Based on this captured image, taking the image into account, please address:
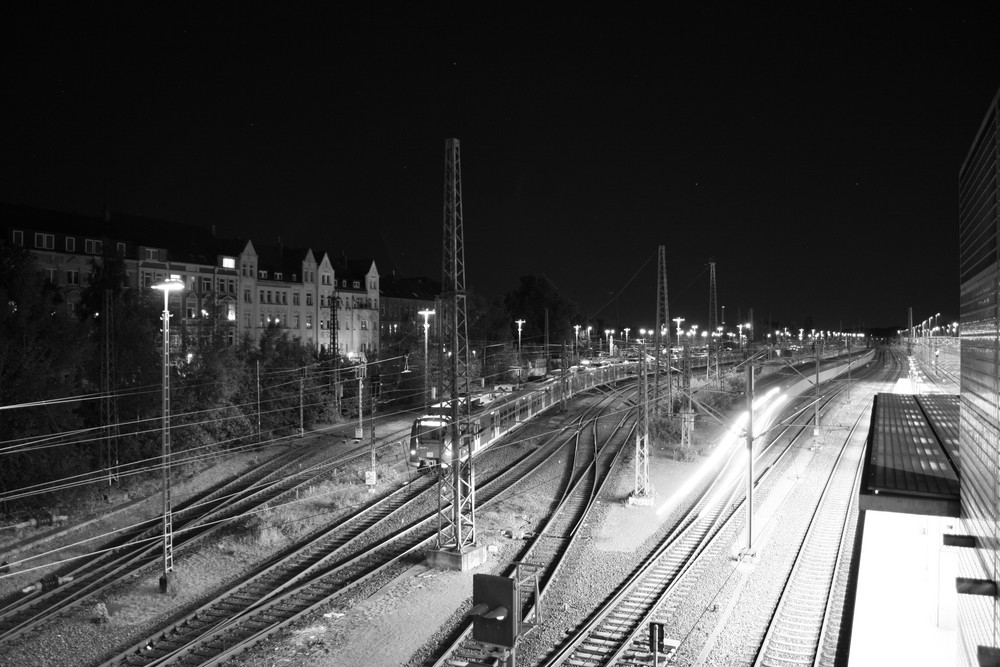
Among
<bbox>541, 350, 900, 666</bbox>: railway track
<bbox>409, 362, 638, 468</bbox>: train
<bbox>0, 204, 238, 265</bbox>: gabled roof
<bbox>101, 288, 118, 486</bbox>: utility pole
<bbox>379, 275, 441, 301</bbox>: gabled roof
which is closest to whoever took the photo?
<bbox>541, 350, 900, 666</bbox>: railway track

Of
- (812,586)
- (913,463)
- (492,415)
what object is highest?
(913,463)

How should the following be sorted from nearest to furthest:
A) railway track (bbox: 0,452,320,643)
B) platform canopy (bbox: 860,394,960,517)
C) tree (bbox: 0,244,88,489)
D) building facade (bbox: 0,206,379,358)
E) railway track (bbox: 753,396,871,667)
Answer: platform canopy (bbox: 860,394,960,517) < railway track (bbox: 753,396,871,667) < railway track (bbox: 0,452,320,643) < tree (bbox: 0,244,88,489) < building facade (bbox: 0,206,379,358)

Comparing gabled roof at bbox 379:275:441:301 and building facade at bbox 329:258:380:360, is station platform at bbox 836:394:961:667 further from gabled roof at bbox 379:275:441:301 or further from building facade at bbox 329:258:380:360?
gabled roof at bbox 379:275:441:301

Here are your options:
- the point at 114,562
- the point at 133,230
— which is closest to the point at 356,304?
the point at 133,230

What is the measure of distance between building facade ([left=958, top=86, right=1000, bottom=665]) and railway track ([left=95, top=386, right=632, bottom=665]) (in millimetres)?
9948

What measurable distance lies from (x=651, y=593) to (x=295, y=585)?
6.93 metres

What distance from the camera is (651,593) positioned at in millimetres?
14008

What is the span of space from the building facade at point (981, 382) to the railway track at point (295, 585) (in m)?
9.95

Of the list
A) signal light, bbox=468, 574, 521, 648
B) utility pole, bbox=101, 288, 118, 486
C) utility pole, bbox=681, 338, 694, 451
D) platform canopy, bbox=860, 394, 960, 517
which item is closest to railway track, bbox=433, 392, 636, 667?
signal light, bbox=468, 574, 521, 648

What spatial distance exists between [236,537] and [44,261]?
29.6 meters

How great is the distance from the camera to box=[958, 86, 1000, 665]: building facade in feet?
18.9

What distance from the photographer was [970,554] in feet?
27.0

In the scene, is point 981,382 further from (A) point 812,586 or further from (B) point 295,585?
(B) point 295,585

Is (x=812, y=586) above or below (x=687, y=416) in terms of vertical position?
below
